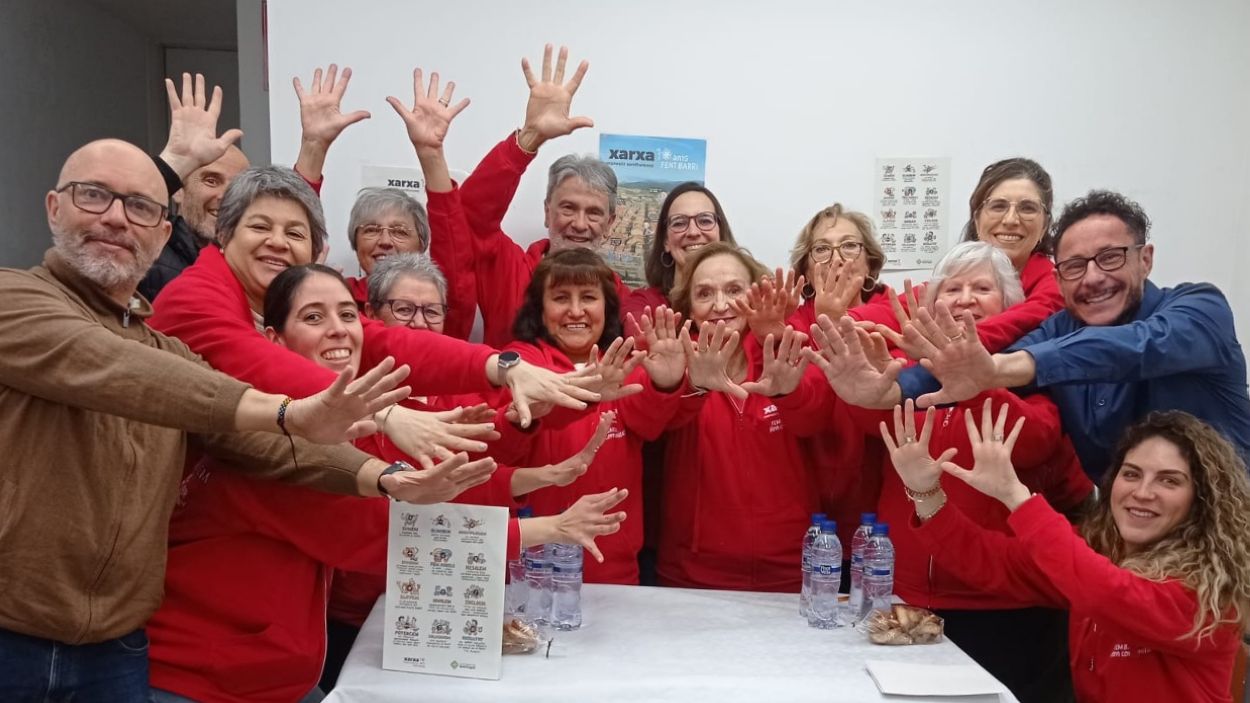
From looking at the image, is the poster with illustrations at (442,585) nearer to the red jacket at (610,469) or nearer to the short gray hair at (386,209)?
the red jacket at (610,469)

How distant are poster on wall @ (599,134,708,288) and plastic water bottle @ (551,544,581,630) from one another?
1.64m

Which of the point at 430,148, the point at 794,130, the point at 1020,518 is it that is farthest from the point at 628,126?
the point at 1020,518

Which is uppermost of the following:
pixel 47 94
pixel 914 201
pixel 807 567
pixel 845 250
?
pixel 47 94

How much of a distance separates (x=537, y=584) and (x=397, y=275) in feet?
3.30

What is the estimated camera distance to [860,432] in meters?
2.32

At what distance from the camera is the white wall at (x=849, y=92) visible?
11.0 ft

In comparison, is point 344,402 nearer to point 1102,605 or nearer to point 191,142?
point 191,142

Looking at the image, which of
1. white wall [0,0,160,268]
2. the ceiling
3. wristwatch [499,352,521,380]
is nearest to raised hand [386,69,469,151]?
wristwatch [499,352,521,380]

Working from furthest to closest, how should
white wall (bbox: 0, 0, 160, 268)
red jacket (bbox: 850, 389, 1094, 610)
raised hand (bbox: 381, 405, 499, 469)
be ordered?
white wall (bbox: 0, 0, 160, 268) < red jacket (bbox: 850, 389, 1094, 610) < raised hand (bbox: 381, 405, 499, 469)

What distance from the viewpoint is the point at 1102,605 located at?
1.77 m

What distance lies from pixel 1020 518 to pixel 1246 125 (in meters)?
2.82

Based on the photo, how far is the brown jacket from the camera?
1405 mm

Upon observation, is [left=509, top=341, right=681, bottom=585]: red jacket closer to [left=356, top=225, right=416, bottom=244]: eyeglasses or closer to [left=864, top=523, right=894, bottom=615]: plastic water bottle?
[left=864, top=523, right=894, bottom=615]: plastic water bottle

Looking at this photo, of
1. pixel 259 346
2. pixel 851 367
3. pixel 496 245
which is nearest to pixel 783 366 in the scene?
pixel 851 367
